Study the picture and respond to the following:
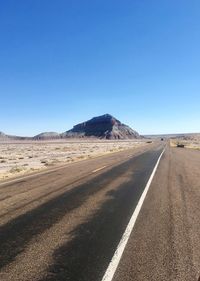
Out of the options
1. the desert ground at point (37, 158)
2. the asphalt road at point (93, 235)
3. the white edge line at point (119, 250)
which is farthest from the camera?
the desert ground at point (37, 158)

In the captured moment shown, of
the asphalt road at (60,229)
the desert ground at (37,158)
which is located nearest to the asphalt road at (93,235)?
the asphalt road at (60,229)

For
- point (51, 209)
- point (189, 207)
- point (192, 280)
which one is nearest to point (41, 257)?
point (192, 280)

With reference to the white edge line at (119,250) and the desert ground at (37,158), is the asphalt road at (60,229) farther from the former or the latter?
the desert ground at (37,158)

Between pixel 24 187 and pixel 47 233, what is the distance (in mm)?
7178

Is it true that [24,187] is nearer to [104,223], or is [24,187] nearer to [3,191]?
[3,191]

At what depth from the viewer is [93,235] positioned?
7348 millimetres

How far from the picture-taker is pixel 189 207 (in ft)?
34.1

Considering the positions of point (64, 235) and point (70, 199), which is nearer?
point (64, 235)

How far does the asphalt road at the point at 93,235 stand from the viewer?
541 centimetres

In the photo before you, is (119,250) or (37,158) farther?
(37,158)

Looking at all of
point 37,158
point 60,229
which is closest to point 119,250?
point 60,229

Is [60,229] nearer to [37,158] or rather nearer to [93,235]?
[93,235]

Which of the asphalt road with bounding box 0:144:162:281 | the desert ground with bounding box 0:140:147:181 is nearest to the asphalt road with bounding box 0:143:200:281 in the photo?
the asphalt road with bounding box 0:144:162:281

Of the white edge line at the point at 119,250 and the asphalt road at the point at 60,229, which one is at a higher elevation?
the asphalt road at the point at 60,229
